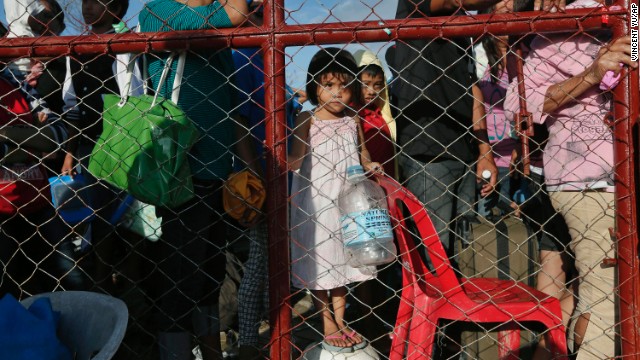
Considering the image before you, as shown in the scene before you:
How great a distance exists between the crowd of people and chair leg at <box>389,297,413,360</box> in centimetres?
22

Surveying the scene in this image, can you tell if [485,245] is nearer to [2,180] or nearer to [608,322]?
[608,322]

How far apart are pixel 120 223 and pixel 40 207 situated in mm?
789

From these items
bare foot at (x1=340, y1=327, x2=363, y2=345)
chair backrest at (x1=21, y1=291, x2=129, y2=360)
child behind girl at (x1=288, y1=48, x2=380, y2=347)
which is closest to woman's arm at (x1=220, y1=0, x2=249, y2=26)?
child behind girl at (x1=288, y1=48, x2=380, y2=347)

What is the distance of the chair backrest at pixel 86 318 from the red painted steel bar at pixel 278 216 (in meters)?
0.56

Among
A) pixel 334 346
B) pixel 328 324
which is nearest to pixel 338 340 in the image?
pixel 334 346

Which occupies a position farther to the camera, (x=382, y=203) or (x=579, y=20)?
(x=382, y=203)

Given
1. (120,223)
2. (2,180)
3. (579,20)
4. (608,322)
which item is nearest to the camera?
(579,20)

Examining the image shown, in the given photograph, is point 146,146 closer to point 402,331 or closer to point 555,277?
point 402,331

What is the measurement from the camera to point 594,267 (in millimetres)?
2486

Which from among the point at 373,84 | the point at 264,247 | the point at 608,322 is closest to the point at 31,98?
the point at 264,247

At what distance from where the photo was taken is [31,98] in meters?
3.04

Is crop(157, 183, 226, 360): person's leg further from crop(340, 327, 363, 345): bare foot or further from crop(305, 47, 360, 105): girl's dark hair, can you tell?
crop(305, 47, 360, 105): girl's dark hair

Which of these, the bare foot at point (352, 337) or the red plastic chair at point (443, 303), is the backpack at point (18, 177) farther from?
the red plastic chair at point (443, 303)

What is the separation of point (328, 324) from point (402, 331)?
1.48 ft
